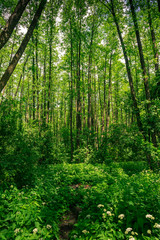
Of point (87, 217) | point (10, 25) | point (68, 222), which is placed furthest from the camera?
point (10, 25)

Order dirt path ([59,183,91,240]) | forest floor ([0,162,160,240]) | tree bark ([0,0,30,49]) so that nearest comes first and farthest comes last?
forest floor ([0,162,160,240]), dirt path ([59,183,91,240]), tree bark ([0,0,30,49])

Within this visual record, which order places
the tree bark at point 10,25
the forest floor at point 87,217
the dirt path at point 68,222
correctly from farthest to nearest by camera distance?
the tree bark at point 10,25, the dirt path at point 68,222, the forest floor at point 87,217

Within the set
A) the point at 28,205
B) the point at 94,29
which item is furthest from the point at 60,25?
the point at 28,205

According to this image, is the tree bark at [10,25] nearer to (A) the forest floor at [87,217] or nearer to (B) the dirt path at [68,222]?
(A) the forest floor at [87,217]

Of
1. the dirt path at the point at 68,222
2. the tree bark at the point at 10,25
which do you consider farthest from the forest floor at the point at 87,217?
the tree bark at the point at 10,25

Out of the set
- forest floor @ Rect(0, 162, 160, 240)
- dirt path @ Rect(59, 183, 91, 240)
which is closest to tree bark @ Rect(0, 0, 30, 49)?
forest floor @ Rect(0, 162, 160, 240)

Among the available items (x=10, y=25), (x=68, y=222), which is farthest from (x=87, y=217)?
(x=10, y=25)

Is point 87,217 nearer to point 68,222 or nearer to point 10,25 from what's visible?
point 68,222

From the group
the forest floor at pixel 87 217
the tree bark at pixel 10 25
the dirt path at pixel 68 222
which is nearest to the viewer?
the forest floor at pixel 87 217

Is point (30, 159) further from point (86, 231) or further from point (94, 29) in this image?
point (94, 29)

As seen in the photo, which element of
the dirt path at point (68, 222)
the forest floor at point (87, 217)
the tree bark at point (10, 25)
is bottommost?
the dirt path at point (68, 222)

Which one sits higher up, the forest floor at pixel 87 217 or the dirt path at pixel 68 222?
the forest floor at pixel 87 217

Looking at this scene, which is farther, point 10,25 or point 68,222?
point 10,25

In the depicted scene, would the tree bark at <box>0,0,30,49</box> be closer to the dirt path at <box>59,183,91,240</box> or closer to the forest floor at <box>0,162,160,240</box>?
the forest floor at <box>0,162,160,240</box>
